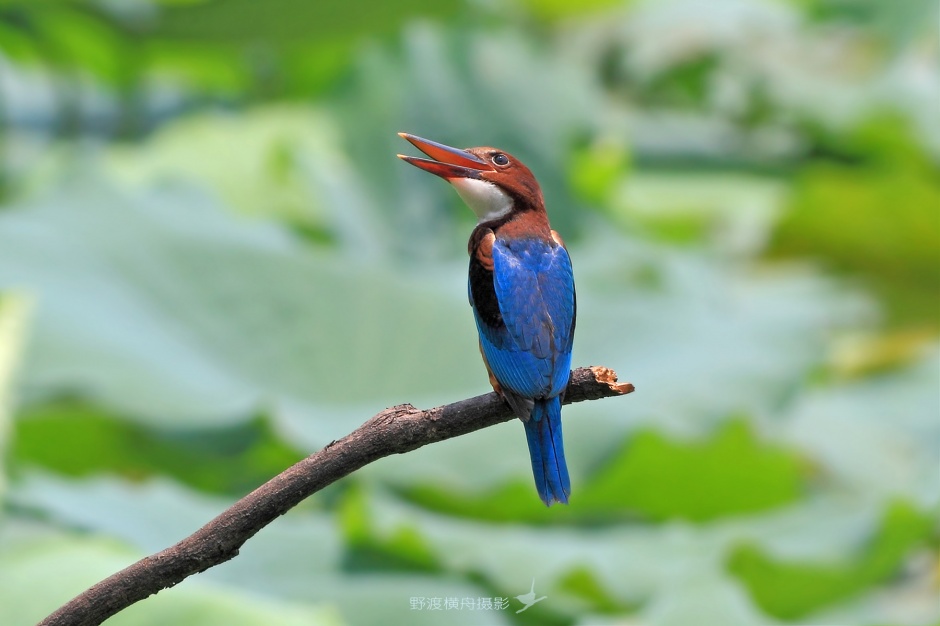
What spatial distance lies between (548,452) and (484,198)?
216 millimetres

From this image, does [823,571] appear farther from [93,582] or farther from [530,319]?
[530,319]

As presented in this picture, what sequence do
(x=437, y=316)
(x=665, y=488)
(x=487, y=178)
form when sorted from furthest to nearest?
(x=437, y=316) < (x=665, y=488) < (x=487, y=178)

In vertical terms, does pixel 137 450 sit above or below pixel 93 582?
above

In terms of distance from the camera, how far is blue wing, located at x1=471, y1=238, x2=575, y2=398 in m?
0.89

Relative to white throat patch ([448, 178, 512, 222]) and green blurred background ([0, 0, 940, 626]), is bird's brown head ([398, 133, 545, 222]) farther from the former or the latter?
green blurred background ([0, 0, 940, 626])

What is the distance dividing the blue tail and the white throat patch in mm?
166

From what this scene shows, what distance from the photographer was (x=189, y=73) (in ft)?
17.5

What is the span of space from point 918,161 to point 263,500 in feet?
16.5

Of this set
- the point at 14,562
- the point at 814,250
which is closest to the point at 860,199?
the point at 814,250

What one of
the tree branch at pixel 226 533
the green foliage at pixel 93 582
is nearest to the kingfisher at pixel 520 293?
the tree branch at pixel 226 533

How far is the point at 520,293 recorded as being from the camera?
0.93 metres

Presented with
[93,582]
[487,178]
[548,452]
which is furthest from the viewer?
[93,582]

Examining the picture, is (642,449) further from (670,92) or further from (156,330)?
(670,92)

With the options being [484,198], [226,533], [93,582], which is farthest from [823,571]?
[226,533]
